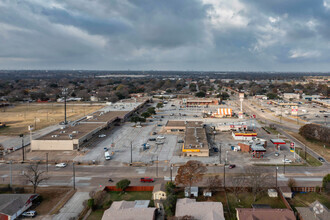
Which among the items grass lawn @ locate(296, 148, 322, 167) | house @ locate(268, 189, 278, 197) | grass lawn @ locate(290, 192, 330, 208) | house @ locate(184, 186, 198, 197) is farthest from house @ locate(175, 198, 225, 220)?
grass lawn @ locate(296, 148, 322, 167)

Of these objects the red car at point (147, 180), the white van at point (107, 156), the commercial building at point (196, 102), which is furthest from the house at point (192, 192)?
the commercial building at point (196, 102)

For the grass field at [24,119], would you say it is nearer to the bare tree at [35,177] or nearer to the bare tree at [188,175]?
the bare tree at [35,177]

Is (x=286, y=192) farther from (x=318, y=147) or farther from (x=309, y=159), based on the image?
(x=318, y=147)

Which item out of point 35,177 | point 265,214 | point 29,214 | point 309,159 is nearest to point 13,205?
point 29,214

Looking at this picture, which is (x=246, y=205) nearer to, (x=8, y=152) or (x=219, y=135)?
(x=219, y=135)

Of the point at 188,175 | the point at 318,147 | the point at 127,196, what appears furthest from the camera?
the point at 318,147

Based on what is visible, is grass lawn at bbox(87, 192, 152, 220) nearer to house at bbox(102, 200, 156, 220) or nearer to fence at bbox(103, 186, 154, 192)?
fence at bbox(103, 186, 154, 192)
